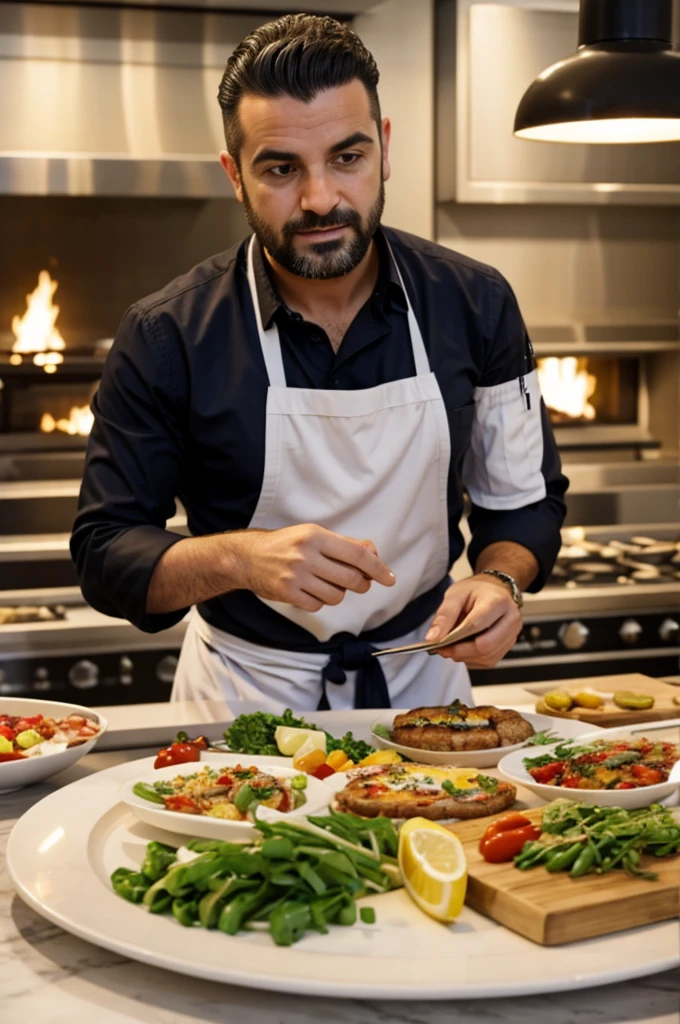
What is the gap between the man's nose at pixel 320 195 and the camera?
1698 millimetres

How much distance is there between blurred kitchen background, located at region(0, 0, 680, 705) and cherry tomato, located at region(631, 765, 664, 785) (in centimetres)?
192

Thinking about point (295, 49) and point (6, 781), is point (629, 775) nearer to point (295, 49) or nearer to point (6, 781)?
point (6, 781)

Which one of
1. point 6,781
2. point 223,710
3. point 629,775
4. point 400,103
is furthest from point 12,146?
point 629,775

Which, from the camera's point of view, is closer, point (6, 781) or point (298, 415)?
point (6, 781)

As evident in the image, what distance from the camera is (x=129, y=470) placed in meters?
1.82

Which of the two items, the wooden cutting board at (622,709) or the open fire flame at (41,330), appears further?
the open fire flame at (41,330)

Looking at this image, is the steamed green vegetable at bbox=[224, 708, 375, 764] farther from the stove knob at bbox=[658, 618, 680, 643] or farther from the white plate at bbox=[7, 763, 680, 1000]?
the stove knob at bbox=[658, 618, 680, 643]

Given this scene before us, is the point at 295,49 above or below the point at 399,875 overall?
above

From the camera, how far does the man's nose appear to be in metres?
1.70

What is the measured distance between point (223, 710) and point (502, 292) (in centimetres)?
82

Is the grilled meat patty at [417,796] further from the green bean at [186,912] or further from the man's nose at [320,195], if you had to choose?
the man's nose at [320,195]

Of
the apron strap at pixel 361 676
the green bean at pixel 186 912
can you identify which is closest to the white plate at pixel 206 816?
the green bean at pixel 186 912

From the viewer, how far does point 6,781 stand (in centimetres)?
143

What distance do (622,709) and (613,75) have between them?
911 millimetres
